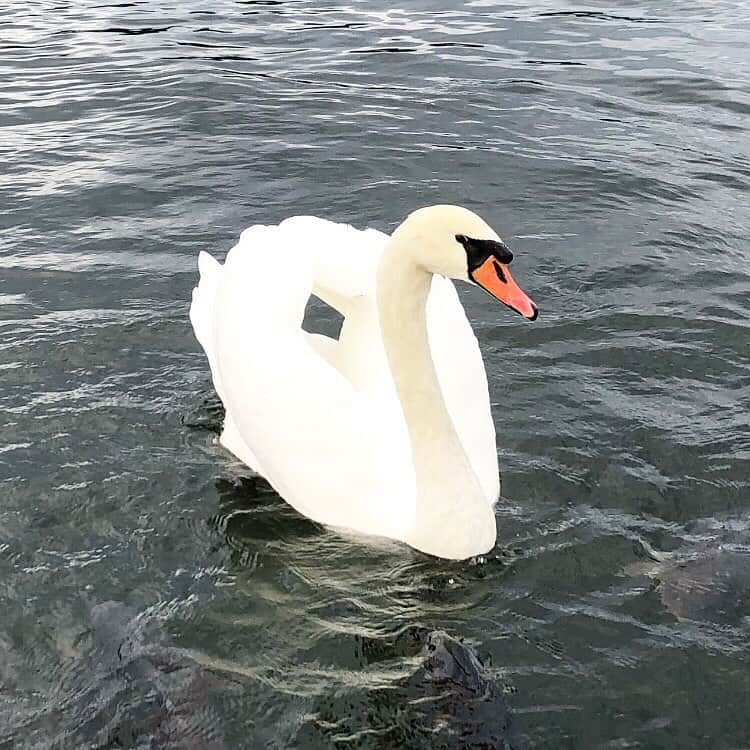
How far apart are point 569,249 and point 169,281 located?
9.93ft

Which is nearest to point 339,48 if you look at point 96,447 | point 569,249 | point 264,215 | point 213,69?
point 213,69

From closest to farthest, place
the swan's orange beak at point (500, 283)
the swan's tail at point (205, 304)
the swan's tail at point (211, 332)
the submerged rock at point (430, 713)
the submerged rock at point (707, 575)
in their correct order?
the submerged rock at point (430, 713) → the swan's orange beak at point (500, 283) → the submerged rock at point (707, 575) → the swan's tail at point (211, 332) → the swan's tail at point (205, 304)

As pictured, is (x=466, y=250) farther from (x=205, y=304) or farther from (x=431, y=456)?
(x=205, y=304)

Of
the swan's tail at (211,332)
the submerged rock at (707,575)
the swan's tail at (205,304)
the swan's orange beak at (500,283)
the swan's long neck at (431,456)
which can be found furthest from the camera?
the swan's tail at (205,304)

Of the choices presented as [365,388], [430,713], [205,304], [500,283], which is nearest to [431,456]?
[365,388]

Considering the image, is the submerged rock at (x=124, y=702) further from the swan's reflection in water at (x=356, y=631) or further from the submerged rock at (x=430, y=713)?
the submerged rock at (x=430, y=713)

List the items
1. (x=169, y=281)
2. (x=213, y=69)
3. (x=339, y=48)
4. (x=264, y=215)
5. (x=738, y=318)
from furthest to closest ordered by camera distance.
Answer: (x=339, y=48) < (x=213, y=69) < (x=264, y=215) < (x=169, y=281) < (x=738, y=318)

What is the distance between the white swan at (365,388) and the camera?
207 inches

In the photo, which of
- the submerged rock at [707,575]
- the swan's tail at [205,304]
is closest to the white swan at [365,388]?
the swan's tail at [205,304]

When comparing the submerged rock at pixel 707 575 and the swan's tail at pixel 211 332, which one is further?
the swan's tail at pixel 211 332

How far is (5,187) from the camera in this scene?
10102 millimetres

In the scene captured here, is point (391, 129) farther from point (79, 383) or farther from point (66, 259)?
point (79, 383)

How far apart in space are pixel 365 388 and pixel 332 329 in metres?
1.91

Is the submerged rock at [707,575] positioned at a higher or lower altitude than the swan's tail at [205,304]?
lower
